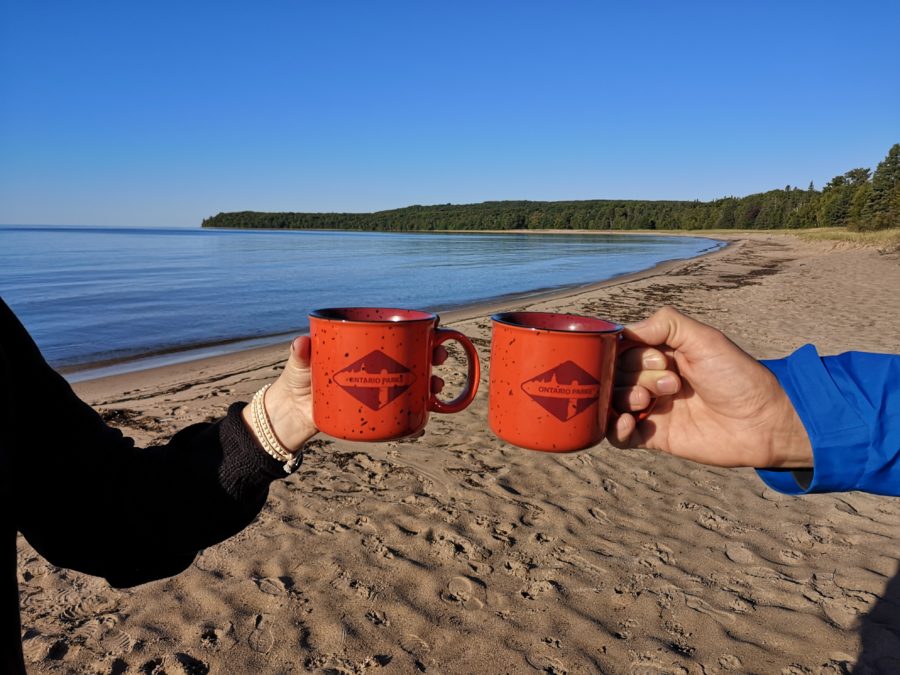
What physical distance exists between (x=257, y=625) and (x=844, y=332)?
8.84 meters

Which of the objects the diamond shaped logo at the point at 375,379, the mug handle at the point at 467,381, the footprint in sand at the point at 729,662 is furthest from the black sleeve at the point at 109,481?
the footprint in sand at the point at 729,662

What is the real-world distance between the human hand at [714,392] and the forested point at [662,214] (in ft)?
153

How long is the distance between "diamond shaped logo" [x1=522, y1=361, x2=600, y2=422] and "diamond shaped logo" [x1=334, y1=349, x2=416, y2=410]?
262mm

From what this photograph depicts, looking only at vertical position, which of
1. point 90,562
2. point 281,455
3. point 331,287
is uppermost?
point 281,455

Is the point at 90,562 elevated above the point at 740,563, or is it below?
above

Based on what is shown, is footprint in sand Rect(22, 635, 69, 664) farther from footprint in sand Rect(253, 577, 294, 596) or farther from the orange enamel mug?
the orange enamel mug

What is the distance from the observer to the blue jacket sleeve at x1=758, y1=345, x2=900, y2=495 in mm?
1223

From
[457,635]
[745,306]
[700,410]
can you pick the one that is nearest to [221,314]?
[745,306]

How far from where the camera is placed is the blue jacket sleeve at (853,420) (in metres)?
1.22

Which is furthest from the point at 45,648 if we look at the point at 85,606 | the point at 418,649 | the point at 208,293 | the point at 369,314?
the point at 208,293

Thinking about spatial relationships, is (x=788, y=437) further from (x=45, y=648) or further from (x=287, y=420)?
(x=45, y=648)

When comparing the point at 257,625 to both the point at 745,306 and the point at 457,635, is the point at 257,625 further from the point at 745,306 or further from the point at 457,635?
the point at 745,306

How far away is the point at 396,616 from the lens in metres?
2.42

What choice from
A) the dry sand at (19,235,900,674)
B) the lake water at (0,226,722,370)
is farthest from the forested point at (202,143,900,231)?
the dry sand at (19,235,900,674)
